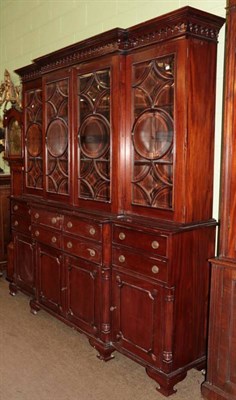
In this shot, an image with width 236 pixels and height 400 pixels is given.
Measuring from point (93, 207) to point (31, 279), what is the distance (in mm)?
1153

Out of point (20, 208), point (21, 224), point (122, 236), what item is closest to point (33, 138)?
point (20, 208)

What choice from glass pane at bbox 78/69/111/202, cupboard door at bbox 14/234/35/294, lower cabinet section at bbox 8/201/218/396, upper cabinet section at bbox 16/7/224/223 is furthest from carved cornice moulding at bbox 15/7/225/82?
cupboard door at bbox 14/234/35/294

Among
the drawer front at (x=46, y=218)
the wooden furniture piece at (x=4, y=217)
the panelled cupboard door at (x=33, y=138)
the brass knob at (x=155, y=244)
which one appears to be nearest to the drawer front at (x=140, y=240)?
the brass knob at (x=155, y=244)

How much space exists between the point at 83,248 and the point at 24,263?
1.09 meters

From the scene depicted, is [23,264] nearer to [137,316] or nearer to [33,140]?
[33,140]

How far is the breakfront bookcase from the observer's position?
2.23 m

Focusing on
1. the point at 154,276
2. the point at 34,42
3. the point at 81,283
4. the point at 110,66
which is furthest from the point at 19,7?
the point at 154,276

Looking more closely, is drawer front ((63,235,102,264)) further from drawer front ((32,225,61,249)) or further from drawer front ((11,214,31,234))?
drawer front ((11,214,31,234))

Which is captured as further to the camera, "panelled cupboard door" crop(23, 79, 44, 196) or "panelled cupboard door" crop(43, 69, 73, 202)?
"panelled cupboard door" crop(23, 79, 44, 196)

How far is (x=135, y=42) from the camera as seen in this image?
2.43 m

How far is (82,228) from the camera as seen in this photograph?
2.77 metres

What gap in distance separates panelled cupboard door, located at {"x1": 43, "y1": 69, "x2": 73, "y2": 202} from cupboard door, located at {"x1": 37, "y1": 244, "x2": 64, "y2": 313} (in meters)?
0.46

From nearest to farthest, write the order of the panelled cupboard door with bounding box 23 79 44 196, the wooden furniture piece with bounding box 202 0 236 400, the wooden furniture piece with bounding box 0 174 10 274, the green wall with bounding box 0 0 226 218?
the wooden furniture piece with bounding box 202 0 236 400
the green wall with bounding box 0 0 226 218
the panelled cupboard door with bounding box 23 79 44 196
the wooden furniture piece with bounding box 0 174 10 274

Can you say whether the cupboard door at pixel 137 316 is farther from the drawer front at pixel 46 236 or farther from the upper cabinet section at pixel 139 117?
the drawer front at pixel 46 236
